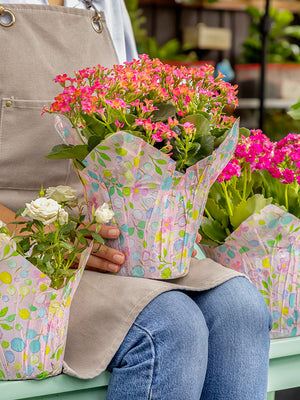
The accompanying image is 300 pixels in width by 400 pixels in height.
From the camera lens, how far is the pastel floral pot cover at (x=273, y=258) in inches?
41.9

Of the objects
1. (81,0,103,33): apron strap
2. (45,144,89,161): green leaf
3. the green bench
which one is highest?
(81,0,103,33): apron strap

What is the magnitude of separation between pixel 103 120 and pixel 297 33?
322 cm

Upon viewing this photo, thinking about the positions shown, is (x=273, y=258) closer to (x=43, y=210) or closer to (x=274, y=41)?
(x=43, y=210)

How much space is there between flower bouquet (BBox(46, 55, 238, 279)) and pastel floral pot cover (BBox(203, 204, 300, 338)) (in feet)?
0.47

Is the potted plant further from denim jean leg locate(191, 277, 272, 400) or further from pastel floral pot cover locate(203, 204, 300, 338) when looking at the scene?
denim jean leg locate(191, 277, 272, 400)

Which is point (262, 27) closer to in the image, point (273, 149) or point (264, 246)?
point (273, 149)

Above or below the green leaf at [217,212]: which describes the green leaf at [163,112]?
above

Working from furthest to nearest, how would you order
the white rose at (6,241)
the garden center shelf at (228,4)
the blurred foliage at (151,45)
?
the garden center shelf at (228,4)
the blurred foliage at (151,45)
the white rose at (6,241)

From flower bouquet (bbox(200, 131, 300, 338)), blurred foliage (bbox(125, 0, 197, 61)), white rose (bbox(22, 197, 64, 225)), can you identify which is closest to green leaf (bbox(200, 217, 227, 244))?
flower bouquet (bbox(200, 131, 300, 338))

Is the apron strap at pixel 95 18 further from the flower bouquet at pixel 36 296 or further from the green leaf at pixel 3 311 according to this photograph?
the green leaf at pixel 3 311

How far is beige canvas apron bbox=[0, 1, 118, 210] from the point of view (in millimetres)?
1143

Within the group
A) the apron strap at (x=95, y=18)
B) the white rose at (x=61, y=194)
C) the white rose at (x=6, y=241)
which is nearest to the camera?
the white rose at (x=6, y=241)

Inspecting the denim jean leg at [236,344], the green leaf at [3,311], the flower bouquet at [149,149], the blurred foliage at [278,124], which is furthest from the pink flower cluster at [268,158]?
the blurred foliage at [278,124]

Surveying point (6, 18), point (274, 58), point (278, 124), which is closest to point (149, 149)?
point (6, 18)
